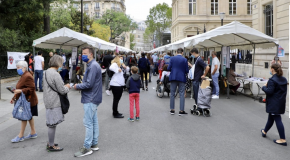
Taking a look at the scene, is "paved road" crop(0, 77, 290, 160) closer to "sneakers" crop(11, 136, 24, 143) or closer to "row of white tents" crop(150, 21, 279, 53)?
"sneakers" crop(11, 136, 24, 143)

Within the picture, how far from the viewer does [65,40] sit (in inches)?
658

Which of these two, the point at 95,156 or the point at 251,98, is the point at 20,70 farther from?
the point at 251,98

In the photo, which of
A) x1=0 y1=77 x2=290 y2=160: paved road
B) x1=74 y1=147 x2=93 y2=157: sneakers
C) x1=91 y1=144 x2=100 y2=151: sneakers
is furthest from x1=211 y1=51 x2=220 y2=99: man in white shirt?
x1=74 y1=147 x2=93 y2=157: sneakers

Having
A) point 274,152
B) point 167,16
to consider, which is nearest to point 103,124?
point 274,152

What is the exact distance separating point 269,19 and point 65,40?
13.5m

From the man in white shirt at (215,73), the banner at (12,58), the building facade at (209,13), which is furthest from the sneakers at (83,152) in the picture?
the building facade at (209,13)

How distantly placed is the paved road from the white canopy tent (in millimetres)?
5682

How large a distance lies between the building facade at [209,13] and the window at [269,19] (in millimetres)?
26218

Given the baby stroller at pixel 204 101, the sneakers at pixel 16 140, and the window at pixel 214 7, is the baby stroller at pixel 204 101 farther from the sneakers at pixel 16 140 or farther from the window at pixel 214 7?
the window at pixel 214 7

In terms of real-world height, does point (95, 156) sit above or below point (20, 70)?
below

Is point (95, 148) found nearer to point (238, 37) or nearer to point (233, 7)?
point (238, 37)

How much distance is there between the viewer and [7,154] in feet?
16.2

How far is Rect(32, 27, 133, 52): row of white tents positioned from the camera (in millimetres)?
13695

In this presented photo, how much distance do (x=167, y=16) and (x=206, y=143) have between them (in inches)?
2532
